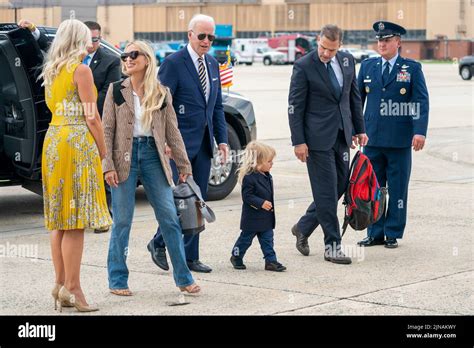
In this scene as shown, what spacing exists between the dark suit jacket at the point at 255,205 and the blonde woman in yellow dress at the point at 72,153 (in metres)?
1.75

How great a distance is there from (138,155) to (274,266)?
1619 millimetres

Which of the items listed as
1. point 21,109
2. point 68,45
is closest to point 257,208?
point 68,45

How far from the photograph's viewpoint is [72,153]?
6.82 metres

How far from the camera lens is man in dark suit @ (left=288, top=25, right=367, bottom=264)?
8711 millimetres

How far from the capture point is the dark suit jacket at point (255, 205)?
841 centimetres

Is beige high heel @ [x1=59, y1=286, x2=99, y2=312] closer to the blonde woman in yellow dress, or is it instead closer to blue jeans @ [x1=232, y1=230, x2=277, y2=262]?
the blonde woman in yellow dress

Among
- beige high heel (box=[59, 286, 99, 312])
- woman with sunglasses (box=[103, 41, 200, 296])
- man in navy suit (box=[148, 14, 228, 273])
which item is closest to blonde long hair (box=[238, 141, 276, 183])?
man in navy suit (box=[148, 14, 228, 273])

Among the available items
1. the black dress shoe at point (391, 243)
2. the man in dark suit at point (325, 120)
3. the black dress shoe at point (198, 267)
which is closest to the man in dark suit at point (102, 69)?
the man in dark suit at point (325, 120)

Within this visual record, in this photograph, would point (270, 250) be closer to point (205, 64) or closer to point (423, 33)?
point (205, 64)

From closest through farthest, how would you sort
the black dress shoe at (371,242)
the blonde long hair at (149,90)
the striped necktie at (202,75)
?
the blonde long hair at (149,90) → the striped necktie at (202,75) → the black dress shoe at (371,242)

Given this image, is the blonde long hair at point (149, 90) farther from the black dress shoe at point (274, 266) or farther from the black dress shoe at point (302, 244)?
the black dress shoe at point (302, 244)

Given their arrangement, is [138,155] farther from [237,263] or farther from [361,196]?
[361,196]

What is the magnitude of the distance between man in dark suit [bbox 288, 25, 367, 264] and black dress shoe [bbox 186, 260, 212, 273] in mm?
1058

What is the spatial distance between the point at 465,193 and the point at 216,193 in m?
2.89
